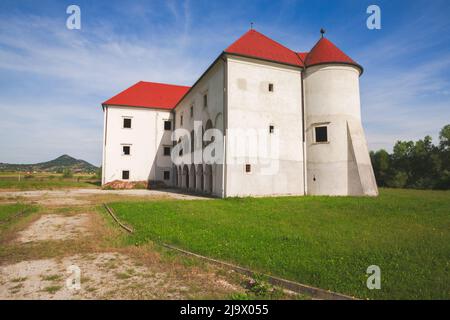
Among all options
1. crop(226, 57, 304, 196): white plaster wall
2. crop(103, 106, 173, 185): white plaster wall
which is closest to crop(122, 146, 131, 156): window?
crop(103, 106, 173, 185): white plaster wall

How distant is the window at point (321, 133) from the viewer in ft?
66.2

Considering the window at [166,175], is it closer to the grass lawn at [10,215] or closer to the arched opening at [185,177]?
the arched opening at [185,177]

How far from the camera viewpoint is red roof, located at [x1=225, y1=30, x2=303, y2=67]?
63.9 feet

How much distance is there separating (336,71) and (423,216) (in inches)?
540

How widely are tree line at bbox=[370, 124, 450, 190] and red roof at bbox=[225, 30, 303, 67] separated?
29.6 metres

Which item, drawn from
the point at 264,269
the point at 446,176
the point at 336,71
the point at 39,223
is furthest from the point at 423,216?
the point at 446,176

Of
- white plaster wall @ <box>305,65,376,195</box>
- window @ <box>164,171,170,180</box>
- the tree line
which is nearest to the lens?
white plaster wall @ <box>305,65,376,195</box>

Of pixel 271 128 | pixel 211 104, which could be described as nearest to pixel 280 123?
pixel 271 128

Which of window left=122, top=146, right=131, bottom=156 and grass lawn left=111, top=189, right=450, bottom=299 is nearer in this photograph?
grass lawn left=111, top=189, right=450, bottom=299

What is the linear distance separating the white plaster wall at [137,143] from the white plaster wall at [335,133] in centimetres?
1965

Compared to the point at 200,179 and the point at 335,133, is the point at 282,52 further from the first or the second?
the point at 200,179

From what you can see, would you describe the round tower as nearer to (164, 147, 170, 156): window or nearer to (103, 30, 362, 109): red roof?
(103, 30, 362, 109): red roof
